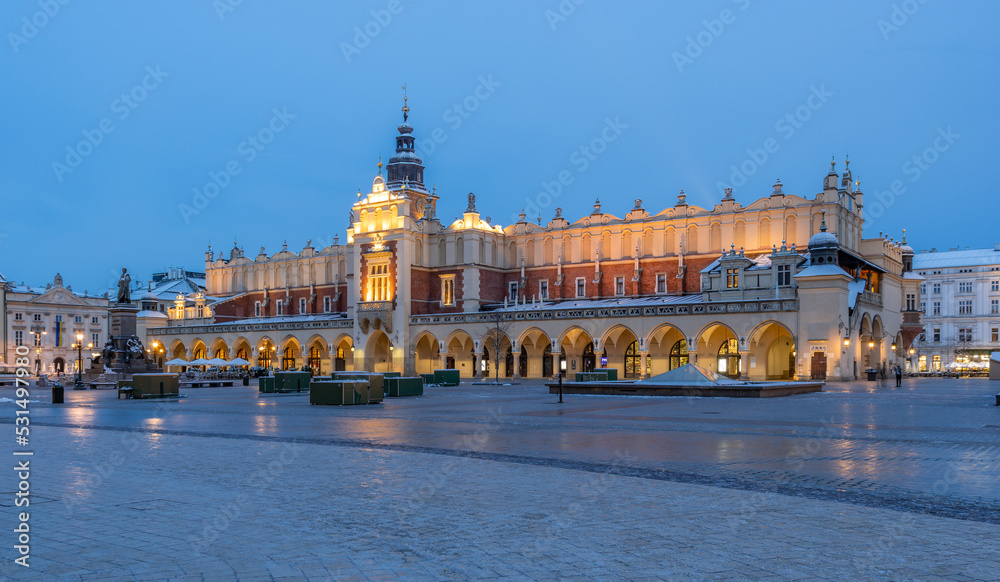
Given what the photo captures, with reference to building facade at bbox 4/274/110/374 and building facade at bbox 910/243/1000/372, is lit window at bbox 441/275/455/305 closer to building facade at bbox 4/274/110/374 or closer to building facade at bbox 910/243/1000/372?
building facade at bbox 4/274/110/374

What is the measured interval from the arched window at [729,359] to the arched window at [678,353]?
3.05 m

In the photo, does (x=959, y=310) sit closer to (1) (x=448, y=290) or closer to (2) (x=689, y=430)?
(1) (x=448, y=290)

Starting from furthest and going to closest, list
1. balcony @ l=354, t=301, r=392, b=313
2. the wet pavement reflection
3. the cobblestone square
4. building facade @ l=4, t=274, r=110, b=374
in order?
building facade @ l=4, t=274, r=110, b=374
balcony @ l=354, t=301, r=392, b=313
the wet pavement reflection
the cobblestone square

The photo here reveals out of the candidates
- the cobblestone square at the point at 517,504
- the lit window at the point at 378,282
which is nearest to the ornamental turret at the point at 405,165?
the lit window at the point at 378,282

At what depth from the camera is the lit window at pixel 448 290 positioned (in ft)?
245

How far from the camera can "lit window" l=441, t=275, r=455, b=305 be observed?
74.7 m

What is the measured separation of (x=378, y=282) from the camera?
74.6 metres

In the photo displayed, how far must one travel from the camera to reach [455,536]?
7.98 metres

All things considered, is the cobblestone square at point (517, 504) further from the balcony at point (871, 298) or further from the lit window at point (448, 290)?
the lit window at point (448, 290)

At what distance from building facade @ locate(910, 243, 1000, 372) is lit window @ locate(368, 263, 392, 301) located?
55.5 m

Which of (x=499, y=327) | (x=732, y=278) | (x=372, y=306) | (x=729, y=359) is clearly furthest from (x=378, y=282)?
(x=729, y=359)

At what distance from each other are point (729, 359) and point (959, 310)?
48.5 meters

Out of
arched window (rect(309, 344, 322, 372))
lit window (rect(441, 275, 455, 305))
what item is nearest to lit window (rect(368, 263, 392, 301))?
lit window (rect(441, 275, 455, 305))

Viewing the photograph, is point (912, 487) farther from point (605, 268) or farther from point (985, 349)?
point (985, 349)
